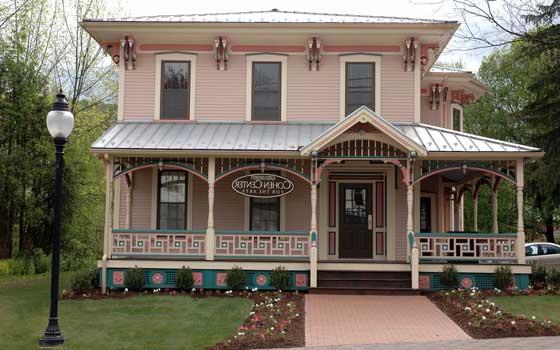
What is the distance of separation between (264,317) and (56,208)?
4.40m

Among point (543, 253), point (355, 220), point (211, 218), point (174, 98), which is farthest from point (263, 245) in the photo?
point (543, 253)

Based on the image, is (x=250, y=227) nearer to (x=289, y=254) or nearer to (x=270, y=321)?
(x=289, y=254)

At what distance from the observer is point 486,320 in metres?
10.9

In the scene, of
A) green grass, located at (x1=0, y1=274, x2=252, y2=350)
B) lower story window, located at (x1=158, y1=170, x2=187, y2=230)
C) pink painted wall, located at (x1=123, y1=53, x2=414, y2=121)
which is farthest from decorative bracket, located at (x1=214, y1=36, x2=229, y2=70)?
green grass, located at (x1=0, y1=274, x2=252, y2=350)

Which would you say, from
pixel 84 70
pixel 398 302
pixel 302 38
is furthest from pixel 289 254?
pixel 84 70

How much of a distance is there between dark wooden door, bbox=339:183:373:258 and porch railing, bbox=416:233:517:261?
203cm

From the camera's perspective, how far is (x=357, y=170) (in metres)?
17.5

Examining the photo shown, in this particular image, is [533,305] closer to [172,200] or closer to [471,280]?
[471,280]

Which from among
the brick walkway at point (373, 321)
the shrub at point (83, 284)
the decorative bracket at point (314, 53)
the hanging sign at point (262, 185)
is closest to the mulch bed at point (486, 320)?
the brick walkway at point (373, 321)

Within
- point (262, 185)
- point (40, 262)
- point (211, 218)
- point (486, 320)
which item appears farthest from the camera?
point (40, 262)

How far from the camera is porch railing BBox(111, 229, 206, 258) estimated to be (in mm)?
15680

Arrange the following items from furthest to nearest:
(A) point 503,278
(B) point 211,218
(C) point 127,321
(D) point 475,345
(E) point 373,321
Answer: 1. (B) point 211,218
2. (A) point 503,278
3. (E) point 373,321
4. (C) point 127,321
5. (D) point 475,345

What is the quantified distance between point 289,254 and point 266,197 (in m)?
1.63

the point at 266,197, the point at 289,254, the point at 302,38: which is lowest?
the point at 289,254
